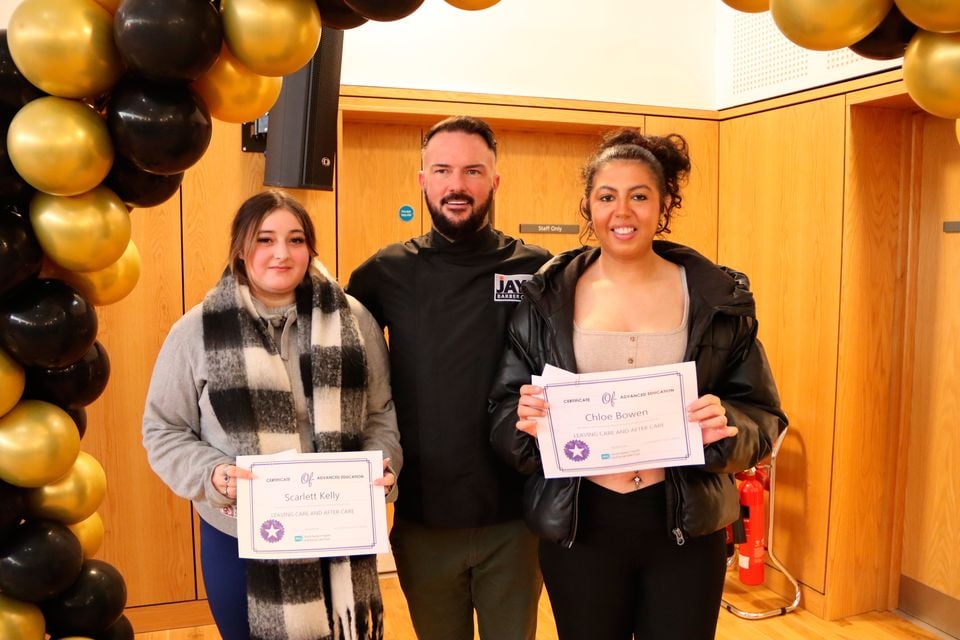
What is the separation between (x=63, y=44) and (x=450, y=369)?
1179 millimetres

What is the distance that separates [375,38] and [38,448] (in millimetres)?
2802

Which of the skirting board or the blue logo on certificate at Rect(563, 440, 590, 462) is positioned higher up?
the blue logo on certificate at Rect(563, 440, 590, 462)

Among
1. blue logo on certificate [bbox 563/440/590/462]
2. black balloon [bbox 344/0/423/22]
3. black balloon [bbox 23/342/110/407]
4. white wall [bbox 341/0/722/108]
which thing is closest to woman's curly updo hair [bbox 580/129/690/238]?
blue logo on certificate [bbox 563/440/590/462]

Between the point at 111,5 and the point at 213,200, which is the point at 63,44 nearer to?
the point at 111,5

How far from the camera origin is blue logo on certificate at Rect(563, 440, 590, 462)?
167 cm

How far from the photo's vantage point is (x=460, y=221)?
198 cm

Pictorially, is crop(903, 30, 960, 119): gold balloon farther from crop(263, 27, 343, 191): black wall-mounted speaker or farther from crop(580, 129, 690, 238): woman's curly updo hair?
crop(263, 27, 343, 191): black wall-mounted speaker

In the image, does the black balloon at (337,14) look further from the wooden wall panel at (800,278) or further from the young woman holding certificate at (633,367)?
the wooden wall panel at (800,278)

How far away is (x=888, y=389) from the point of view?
336 cm

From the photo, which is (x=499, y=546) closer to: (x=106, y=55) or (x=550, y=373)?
(x=550, y=373)

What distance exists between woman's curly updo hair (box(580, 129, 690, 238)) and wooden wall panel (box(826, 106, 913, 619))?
1.70m

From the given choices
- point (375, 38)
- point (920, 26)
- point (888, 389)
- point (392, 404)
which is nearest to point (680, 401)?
point (392, 404)

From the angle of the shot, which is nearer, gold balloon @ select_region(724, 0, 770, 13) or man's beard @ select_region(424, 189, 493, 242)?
gold balloon @ select_region(724, 0, 770, 13)

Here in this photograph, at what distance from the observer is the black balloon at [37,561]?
1.01m
